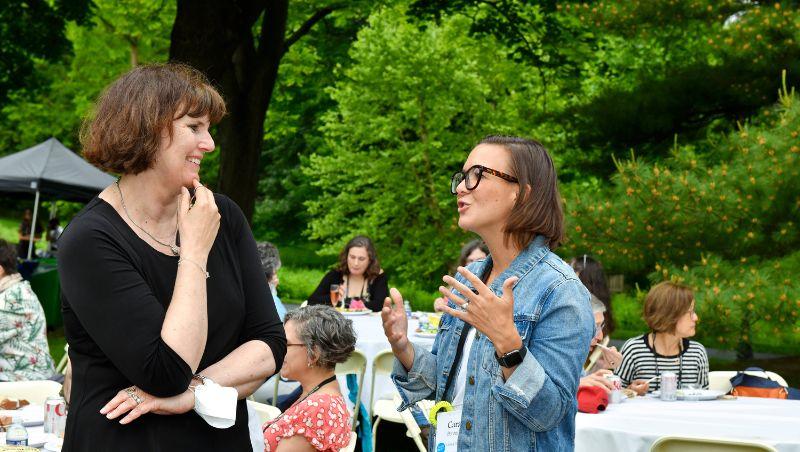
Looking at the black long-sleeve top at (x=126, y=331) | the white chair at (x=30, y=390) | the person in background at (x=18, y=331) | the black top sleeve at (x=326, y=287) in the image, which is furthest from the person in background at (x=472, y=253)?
the black long-sleeve top at (x=126, y=331)

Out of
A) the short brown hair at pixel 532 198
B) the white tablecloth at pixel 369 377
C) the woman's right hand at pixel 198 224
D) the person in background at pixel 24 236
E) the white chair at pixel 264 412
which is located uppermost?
the short brown hair at pixel 532 198

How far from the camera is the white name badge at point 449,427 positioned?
2564mm

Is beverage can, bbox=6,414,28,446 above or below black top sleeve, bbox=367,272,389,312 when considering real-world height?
above

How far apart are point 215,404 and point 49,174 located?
621 inches

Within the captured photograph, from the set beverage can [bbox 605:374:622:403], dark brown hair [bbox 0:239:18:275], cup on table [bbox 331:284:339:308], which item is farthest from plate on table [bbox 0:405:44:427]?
cup on table [bbox 331:284:339:308]

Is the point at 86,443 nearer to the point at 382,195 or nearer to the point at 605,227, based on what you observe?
the point at 605,227

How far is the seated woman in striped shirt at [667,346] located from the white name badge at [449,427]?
10.8ft

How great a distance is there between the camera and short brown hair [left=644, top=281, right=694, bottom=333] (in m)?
5.61

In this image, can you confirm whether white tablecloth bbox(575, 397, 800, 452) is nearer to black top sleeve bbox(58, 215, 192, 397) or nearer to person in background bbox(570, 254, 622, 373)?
person in background bbox(570, 254, 622, 373)

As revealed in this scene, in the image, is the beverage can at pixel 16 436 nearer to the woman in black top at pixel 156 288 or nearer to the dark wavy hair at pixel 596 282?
the woman in black top at pixel 156 288

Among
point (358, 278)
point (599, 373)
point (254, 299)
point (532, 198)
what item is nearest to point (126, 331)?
point (254, 299)

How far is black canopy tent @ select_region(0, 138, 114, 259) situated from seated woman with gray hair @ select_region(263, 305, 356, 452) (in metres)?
13.3

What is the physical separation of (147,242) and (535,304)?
1002 millimetres

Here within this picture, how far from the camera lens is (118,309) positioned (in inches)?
79.1
